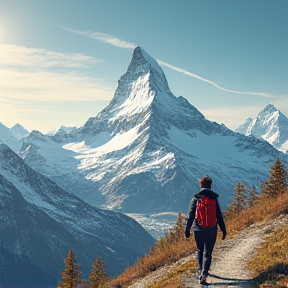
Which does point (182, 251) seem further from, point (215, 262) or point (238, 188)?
point (238, 188)

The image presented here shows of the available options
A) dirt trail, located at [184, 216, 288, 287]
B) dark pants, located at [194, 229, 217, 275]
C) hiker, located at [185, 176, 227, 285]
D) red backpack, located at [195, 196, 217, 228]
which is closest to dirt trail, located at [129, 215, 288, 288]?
dirt trail, located at [184, 216, 288, 287]

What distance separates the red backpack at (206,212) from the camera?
518 inches

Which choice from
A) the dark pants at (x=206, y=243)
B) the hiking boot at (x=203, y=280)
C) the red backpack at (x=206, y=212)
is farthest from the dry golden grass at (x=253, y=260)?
the red backpack at (x=206, y=212)

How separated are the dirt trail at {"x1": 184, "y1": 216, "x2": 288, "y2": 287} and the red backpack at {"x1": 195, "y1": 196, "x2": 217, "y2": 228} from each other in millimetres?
2015

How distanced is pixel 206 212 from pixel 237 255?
4795 millimetres

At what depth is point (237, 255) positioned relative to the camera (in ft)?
55.1

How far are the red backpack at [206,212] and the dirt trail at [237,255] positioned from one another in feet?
6.61

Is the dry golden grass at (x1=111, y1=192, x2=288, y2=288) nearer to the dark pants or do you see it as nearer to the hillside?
the hillside

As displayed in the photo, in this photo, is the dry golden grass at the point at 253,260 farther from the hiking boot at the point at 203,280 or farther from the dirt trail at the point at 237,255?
the hiking boot at the point at 203,280

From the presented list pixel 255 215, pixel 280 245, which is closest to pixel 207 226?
pixel 280 245

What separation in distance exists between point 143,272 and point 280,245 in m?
7.32

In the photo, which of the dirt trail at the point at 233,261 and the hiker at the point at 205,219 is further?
the dirt trail at the point at 233,261

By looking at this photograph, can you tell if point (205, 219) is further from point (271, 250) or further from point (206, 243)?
point (271, 250)

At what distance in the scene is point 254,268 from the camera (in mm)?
14344
